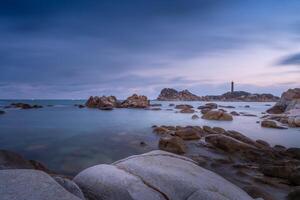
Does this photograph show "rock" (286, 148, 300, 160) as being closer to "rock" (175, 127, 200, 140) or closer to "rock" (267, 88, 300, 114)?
"rock" (175, 127, 200, 140)

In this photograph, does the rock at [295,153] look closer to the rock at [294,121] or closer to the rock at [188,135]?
the rock at [188,135]

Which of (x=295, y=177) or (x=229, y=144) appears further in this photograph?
(x=229, y=144)

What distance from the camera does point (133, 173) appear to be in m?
5.01

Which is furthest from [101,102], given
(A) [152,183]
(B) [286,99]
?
(A) [152,183]

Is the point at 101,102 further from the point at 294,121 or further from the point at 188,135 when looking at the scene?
the point at 188,135

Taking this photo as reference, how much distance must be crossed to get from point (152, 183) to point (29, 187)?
6.93 ft

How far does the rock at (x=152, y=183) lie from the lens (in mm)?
4398

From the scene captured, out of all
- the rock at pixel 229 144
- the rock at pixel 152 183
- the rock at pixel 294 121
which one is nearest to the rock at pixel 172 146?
the rock at pixel 229 144

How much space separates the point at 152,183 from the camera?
465 cm

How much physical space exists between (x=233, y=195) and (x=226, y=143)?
12.2 metres

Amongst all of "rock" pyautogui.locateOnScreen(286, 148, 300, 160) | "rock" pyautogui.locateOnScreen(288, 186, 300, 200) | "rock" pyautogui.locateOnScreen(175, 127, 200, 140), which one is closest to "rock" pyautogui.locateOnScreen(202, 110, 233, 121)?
"rock" pyautogui.locateOnScreen(175, 127, 200, 140)

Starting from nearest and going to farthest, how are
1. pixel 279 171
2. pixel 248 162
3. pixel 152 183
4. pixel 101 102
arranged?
pixel 152 183 < pixel 279 171 < pixel 248 162 < pixel 101 102

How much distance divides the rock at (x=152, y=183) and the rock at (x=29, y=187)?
3.83ft

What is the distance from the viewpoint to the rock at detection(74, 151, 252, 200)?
4.40 metres
